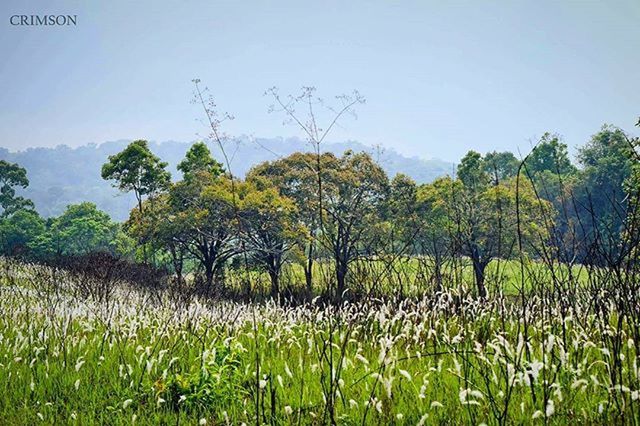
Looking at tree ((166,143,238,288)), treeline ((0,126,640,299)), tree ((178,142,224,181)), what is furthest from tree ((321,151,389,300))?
tree ((178,142,224,181))

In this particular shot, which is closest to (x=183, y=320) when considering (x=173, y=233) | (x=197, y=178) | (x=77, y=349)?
(x=77, y=349)

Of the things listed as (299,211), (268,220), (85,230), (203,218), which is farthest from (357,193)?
(85,230)

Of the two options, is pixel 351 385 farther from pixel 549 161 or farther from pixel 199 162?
pixel 549 161

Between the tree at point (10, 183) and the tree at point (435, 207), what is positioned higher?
the tree at point (10, 183)

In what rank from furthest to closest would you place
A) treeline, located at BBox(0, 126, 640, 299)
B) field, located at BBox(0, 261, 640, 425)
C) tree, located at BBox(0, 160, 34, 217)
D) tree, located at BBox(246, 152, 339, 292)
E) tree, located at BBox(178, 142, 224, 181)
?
tree, located at BBox(0, 160, 34, 217), tree, located at BBox(178, 142, 224, 181), tree, located at BBox(246, 152, 339, 292), treeline, located at BBox(0, 126, 640, 299), field, located at BBox(0, 261, 640, 425)

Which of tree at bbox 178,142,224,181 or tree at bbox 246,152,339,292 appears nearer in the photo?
tree at bbox 246,152,339,292

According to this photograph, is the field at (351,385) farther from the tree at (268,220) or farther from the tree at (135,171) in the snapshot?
the tree at (135,171)

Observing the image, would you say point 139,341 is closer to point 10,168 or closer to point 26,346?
point 26,346

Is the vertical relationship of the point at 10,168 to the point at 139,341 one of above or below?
above

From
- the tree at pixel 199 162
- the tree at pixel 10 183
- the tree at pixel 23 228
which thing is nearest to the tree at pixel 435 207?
the tree at pixel 199 162

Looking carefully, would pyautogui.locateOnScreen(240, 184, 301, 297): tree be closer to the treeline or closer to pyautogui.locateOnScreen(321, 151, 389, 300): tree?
the treeline

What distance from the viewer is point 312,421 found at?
13.1 feet

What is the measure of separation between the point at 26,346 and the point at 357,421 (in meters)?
5.34

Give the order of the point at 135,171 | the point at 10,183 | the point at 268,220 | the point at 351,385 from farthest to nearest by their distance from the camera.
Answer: the point at 10,183 → the point at 135,171 → the point at 268,220 → the point at 351,385
